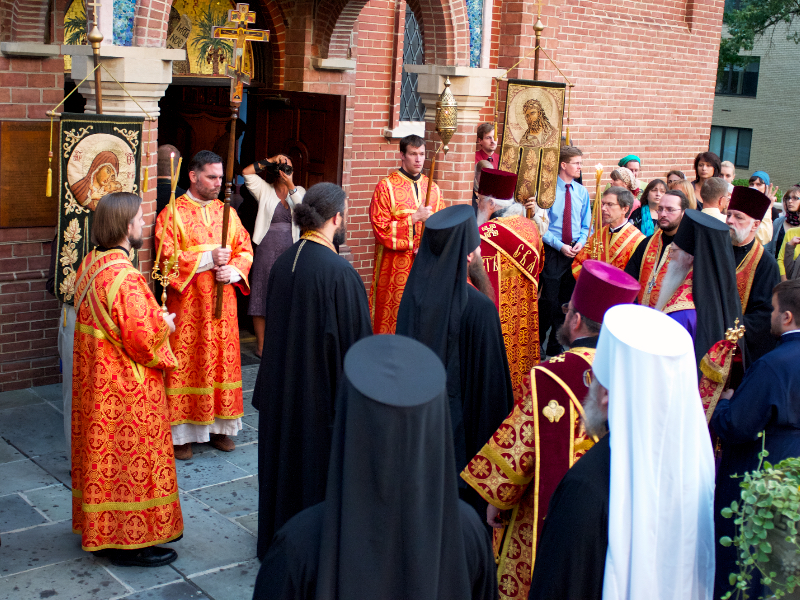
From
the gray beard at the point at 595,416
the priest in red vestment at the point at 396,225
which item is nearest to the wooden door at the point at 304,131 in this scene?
the priest in red vestment at the point at 396,225

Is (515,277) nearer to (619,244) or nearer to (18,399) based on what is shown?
(619,244)

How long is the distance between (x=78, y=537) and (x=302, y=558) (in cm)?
339

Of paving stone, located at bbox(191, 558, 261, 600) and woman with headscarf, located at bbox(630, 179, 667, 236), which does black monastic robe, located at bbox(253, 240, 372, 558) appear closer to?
paving stone, located at bbox(191, 558, 261, 600)

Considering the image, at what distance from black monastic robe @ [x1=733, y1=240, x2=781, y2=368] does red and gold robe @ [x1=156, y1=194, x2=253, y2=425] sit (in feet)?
11.5

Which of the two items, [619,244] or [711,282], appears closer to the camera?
[711,282]

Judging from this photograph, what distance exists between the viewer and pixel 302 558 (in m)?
2.18

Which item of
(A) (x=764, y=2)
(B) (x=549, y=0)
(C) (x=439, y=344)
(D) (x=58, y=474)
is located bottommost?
(D) (x=58, y=474)

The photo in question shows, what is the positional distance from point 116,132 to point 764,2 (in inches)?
990

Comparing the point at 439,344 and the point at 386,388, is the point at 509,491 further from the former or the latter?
the point at 386,388

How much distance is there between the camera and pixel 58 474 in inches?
231

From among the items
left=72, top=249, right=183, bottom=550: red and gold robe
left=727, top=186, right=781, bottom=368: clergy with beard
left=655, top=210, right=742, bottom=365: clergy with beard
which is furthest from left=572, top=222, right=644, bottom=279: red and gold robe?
left=72, top=249, right=183, bottom=550: red and gold robe

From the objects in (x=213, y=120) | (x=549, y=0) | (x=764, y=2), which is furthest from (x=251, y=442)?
(x=764, y=2)

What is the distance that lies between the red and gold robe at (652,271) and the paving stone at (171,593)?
3292 millimetres

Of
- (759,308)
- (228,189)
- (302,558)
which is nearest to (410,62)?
(228,189)
